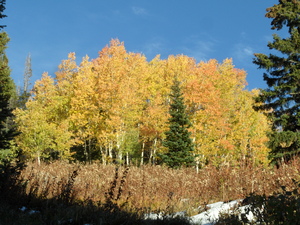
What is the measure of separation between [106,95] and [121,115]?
2.03m

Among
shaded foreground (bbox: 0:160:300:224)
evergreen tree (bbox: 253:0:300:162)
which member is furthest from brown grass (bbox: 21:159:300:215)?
evergreen tree (bbox: 253:0:300:162)

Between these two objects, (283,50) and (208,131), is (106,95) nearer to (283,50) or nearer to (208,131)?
(208,131)

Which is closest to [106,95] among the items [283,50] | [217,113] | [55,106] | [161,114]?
[161,114]

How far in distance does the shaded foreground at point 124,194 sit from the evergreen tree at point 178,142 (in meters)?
8.15

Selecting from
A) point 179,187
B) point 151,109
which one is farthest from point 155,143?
point 179,187

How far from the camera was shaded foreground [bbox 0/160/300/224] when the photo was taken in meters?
4.52

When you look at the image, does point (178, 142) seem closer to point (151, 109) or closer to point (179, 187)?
point (151, 109)

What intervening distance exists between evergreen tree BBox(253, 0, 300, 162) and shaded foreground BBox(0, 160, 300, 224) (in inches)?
262

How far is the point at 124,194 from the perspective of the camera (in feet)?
24.1

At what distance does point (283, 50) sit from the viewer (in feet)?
46.8

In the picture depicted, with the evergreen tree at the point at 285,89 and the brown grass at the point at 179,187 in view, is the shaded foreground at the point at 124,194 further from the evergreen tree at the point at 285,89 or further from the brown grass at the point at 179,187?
the evergreen tree at the point at 285,89

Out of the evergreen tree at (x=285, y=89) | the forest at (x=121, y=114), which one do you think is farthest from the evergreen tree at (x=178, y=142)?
the evergreen tree at (x=285, y=89)

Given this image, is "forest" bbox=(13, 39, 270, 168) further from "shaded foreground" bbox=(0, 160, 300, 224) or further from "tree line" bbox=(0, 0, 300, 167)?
"shaded foreground" bbox=(0, 160, 300, 224)

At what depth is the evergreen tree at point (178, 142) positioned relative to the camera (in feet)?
58.0
